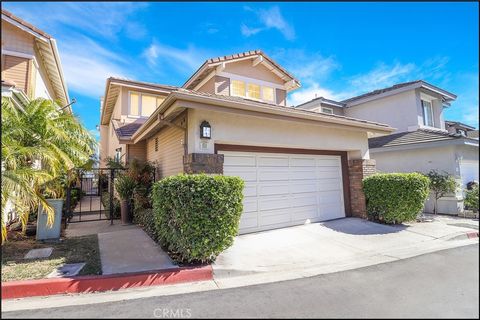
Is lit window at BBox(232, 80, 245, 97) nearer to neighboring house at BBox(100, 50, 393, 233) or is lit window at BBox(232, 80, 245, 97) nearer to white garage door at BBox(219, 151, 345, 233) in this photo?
neighboring house at BBox(100, 50, 393, 233)

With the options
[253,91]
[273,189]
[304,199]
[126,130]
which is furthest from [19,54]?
[304,199]

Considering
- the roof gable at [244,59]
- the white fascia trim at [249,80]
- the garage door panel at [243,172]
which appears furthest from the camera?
the white fascia trim at [249,80]

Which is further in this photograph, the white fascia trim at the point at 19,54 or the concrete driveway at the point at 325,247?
the white fascia trim at the point at 19,54

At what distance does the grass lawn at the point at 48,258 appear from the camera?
429 centimetres

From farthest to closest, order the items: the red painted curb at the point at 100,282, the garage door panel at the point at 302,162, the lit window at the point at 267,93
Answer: the lit window at the point at 267,93, the garage door panel at the point at 302,162, the red painted curb at the point at 100,282

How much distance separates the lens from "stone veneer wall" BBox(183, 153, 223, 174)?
5773mm

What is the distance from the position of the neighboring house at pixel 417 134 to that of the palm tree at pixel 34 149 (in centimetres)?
1246

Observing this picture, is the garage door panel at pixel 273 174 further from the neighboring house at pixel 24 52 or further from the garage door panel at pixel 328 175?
the neighboring house at pixel 24 52

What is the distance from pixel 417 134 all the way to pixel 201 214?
1220 cm

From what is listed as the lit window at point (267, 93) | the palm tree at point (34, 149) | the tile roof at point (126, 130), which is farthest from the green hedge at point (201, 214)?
the lit window at point (267, 93)

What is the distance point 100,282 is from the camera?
4051 mm

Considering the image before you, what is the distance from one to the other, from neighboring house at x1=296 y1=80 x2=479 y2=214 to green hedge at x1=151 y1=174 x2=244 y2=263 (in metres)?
10.0

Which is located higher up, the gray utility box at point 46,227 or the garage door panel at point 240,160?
the garage door panel at point 240,160

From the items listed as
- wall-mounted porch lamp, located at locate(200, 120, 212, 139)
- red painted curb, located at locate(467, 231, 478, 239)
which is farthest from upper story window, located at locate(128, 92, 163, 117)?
red painted curb, located at locate(467, 231, 478, 239)
